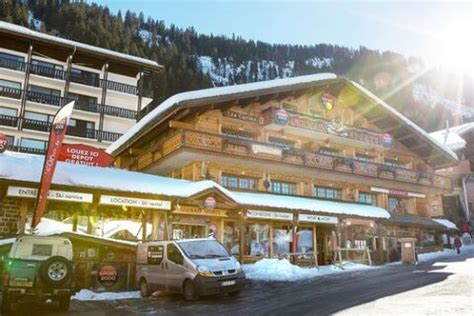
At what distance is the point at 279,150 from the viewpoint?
26922 millimetres

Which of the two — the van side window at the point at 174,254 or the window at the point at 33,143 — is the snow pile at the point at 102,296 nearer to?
the van side window at the point at 174,254

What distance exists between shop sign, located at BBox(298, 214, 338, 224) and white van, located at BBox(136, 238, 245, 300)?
35.8 feet

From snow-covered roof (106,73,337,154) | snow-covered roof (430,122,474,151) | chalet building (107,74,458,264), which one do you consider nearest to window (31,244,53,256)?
chalet building (107,74,458,264)

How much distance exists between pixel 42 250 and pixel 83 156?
11167mm

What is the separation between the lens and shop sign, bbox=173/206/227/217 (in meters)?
22.7

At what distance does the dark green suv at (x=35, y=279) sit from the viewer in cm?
1134

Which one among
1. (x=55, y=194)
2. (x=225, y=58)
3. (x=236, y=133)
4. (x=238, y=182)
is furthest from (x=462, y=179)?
(x=225, y=58)

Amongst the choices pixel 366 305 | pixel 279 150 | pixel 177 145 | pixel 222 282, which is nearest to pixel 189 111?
pixel 177 145

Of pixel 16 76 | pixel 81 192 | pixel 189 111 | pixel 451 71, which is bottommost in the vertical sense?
pixel 81 192

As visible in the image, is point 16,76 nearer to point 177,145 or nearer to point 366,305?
point 177,145

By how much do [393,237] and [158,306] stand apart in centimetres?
2388

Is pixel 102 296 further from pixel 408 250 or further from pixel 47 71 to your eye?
pixel 47 71

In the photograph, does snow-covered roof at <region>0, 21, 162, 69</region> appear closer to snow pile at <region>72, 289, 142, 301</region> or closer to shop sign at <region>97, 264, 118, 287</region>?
shop sign at <region>97, 264, 118, 287</region>

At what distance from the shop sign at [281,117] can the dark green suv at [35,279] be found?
18.5 m
